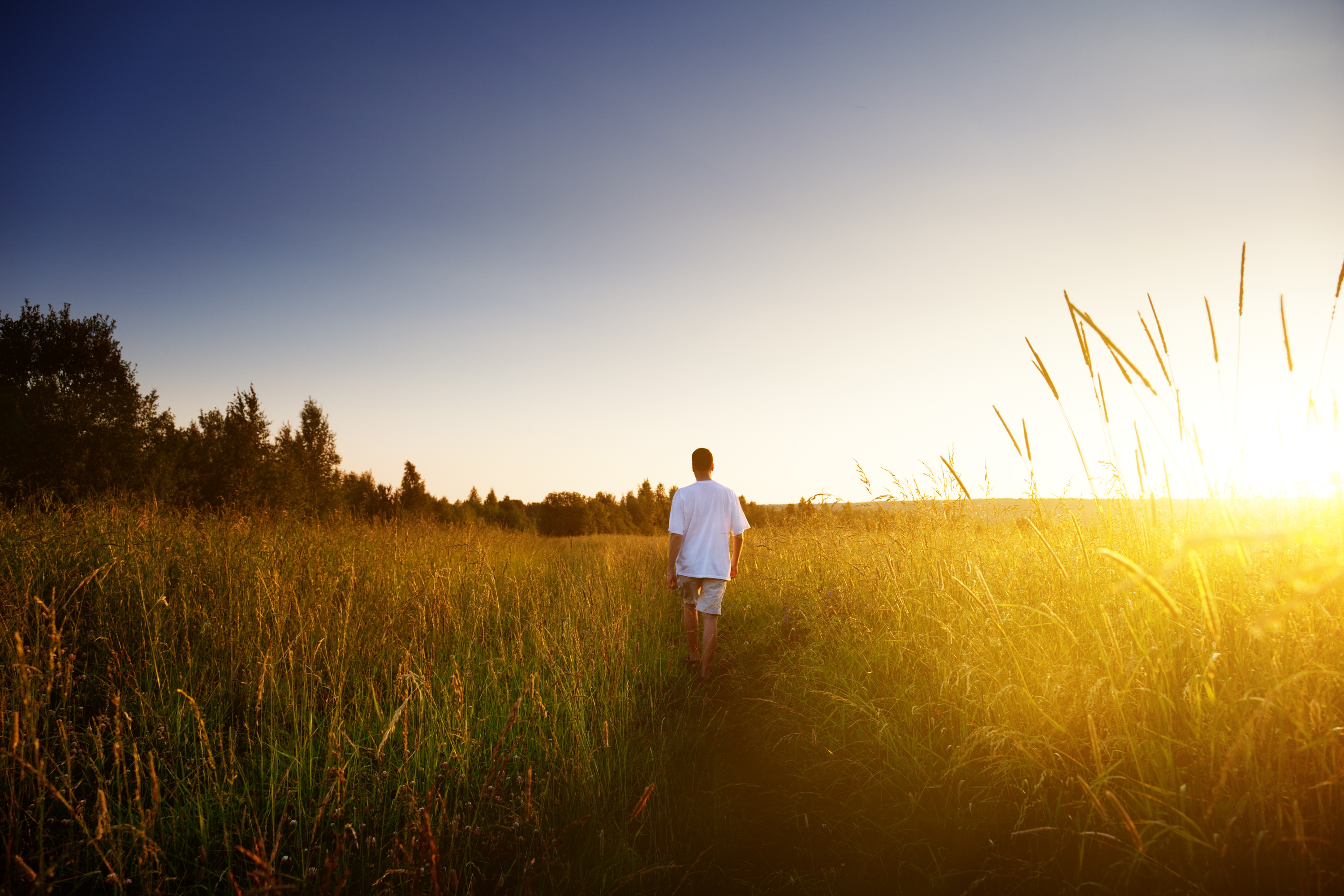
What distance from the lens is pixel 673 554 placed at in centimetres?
571

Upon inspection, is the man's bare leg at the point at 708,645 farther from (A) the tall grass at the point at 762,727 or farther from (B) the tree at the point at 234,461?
(B) the tree at the point at 234,461

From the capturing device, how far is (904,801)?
272 centimetres

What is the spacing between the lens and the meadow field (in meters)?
1.86

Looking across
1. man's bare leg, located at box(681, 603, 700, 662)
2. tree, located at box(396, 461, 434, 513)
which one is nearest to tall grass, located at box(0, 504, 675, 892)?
man's bare leg, located at box(681, 603, 700, 662)

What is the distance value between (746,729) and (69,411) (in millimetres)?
23219

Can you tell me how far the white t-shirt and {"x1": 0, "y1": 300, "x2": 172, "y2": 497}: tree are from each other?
676 inches

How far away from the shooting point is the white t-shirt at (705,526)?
5465 mm

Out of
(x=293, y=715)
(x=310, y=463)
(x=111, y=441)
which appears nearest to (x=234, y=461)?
(x=111, y=441)

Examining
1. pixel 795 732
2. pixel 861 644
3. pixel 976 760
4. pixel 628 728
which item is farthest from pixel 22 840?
pixel 861 644

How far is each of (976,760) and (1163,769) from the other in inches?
28.6

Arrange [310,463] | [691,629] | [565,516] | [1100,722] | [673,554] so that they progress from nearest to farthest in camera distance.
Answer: [1100,722] → [691,629] → [673,554] → [310,463] → [565,516]

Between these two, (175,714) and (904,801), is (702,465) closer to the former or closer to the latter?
(904,801)

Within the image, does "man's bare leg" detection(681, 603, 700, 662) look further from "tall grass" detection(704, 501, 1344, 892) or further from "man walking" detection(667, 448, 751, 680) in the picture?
"tall grass" detection(704, 501, 1344, 892)

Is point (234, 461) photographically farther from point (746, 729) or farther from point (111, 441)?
point (746, 729)
